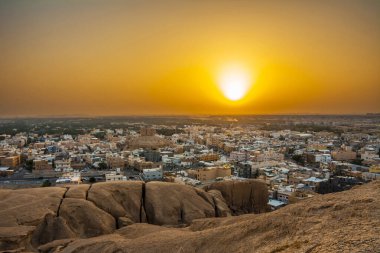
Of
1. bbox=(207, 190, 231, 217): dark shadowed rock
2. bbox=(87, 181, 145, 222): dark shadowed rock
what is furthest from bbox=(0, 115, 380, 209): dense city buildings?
bbox=(87, 181, 145, 222): dark shadowed rock

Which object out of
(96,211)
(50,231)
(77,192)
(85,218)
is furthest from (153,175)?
(50,231)

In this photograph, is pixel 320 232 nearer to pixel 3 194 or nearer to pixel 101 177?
pixel 3 194

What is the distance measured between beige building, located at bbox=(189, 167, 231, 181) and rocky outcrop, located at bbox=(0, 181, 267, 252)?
2734 cm

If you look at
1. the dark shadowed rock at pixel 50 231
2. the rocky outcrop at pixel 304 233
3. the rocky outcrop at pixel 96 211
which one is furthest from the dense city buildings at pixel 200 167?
the rocky outcrop at pixel 304 233

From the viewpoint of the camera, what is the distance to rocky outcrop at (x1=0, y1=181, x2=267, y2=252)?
13.3 meters

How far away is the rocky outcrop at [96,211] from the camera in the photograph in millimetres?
13325

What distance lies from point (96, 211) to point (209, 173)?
3389 cm

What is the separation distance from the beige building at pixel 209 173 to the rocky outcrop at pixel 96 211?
89.7 feet

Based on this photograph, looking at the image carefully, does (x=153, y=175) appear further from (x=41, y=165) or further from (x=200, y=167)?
(x=41, y=165)

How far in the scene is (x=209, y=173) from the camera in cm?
4888

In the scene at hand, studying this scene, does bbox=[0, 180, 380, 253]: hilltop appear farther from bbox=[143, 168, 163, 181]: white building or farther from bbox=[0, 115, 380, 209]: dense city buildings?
bbox=[143, 168, 163, 181]: white building

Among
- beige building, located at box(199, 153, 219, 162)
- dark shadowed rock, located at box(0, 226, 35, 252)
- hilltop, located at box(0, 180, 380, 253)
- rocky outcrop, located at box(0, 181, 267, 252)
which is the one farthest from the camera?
beige building, located at box(199, 153, 219, 162)

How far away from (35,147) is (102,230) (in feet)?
275

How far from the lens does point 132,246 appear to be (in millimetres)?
9516
